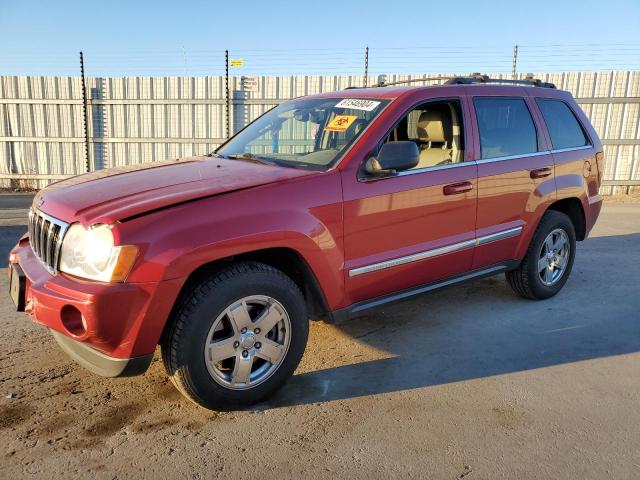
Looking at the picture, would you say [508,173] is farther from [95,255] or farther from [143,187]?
[95,255]

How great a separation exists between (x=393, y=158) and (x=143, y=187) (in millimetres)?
1504

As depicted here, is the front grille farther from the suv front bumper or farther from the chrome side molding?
the chrome side molding

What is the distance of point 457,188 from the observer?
150 inches

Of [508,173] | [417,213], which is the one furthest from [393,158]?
[508,173]

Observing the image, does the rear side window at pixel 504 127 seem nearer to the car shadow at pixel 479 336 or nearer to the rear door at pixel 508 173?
the rear door at pixel 508 173

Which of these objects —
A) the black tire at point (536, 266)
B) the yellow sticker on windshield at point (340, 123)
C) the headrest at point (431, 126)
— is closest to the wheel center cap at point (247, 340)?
the yellow sticker on windshield at point (340, 123)

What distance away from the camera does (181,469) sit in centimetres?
251

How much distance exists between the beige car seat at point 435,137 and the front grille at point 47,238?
2507 mm

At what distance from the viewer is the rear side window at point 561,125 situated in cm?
472

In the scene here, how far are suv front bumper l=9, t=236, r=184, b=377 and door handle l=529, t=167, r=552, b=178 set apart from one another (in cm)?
312

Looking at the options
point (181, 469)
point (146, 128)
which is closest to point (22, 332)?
point (181, 469)

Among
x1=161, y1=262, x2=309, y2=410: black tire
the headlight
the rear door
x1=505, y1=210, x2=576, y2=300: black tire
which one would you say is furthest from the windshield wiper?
x1=505, y1=210, x2=576, y2=300: black tire

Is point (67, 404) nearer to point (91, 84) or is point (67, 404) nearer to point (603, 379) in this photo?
point (603, 379)

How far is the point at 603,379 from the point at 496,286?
2017mm
